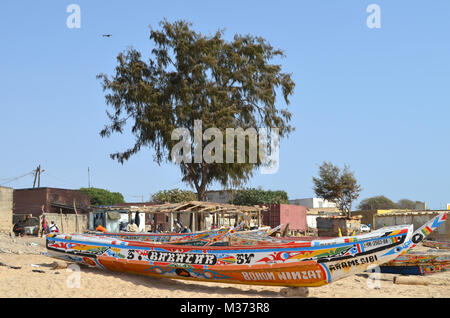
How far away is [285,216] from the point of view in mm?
36250

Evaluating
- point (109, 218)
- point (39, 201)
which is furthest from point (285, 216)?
point (39, 201)

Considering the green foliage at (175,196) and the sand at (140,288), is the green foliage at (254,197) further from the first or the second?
the sand at (140,288)

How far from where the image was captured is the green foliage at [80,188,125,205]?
6784cm

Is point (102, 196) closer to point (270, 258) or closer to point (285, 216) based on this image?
point (285, 216)

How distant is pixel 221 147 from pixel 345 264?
57.7 ft

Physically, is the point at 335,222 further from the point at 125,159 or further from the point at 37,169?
the point at 37,169

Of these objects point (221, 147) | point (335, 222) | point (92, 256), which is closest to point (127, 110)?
point (221, 147)

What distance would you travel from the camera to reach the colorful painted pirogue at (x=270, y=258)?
35.1 feet

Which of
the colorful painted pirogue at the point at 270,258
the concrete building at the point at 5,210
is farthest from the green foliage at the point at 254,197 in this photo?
the colorful painted pirogue at the point at 270,258

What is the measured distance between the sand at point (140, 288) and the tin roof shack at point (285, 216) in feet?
71.3

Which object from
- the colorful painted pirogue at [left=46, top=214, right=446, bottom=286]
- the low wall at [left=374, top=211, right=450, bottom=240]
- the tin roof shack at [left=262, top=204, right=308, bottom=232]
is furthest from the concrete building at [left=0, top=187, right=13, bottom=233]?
the low wall at [left=374, top=211, right=450, bottom=240]

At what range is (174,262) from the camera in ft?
39.5

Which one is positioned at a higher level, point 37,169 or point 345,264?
point 37,169

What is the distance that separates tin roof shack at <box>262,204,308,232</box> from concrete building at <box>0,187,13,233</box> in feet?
60.4
